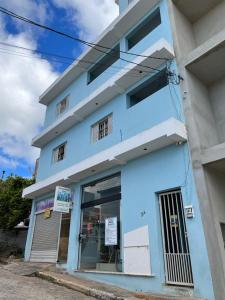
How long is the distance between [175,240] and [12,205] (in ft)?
42.8

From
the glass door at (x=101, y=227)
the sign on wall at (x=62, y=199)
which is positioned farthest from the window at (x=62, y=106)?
the glass door at (x=101, y=227)

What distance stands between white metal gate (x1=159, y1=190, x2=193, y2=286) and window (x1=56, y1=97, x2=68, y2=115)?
9.89 metres

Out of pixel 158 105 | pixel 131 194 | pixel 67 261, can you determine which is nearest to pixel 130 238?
pixel 131 194

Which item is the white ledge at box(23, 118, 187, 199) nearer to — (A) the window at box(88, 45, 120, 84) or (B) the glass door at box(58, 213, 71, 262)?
(B) the glass door at box(58, 213, 71, 262)

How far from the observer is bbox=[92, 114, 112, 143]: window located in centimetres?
1200

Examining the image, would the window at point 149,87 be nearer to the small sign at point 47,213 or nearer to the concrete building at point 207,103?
the concrete building at point 207,103

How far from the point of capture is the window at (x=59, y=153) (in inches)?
591

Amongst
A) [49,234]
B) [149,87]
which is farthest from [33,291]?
[149,87]

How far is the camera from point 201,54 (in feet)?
29.2

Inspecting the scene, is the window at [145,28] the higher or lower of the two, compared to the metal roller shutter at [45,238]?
higher

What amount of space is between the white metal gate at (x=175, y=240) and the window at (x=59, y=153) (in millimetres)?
7898

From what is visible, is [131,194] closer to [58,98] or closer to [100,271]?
[100,271]

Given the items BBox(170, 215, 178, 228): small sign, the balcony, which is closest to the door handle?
BBox(170, 215, 178, 228): small sign

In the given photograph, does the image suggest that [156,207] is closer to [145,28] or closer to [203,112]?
[203,112]
